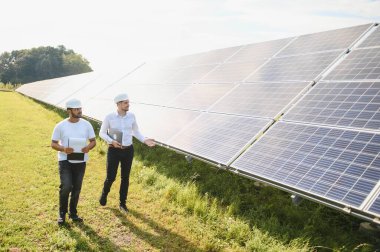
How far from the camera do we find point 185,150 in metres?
8.28

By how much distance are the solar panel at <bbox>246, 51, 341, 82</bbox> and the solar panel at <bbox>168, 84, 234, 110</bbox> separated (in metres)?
1.07

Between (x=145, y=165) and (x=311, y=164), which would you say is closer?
(x=311, y=164)

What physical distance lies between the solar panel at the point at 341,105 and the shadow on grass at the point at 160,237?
3816 mm

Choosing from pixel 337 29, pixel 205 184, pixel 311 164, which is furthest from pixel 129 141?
pixel 337 29

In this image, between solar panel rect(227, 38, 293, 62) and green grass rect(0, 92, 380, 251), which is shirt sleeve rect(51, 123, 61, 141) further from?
solar panel rect(227, 38, 293, 62)

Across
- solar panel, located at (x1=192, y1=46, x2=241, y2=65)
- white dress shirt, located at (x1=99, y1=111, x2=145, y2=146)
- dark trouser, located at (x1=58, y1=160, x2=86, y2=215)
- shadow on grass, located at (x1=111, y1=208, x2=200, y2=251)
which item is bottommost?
shadow on grass, located at (x1=111, y1=208, x2=200, y2=251)

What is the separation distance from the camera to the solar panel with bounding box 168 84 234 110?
10748 millimetres

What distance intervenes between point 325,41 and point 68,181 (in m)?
9.45

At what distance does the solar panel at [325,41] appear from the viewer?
10.2m

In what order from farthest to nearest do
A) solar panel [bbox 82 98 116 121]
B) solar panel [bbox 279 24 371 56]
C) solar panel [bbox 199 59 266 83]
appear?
solar panel [bbox 82 98 116 121] < solar panel [bbox 199 59 266 83] < solar panel [bbox 279 24 371 56]

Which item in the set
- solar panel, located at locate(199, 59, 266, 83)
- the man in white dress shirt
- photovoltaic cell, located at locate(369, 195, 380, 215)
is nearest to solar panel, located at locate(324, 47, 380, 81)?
solar panel, located at locate(199, 59, 266, 83)

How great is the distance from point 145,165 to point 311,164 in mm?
5948

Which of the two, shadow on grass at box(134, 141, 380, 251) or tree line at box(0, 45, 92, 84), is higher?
tree line at box(0, 45, 92, 84)

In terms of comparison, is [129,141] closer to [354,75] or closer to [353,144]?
[353,144]
